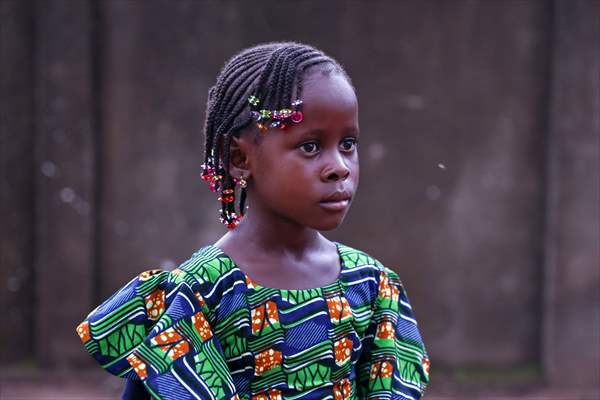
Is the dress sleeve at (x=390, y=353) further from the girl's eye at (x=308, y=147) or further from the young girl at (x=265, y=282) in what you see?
the girl's eye at (x=308, y=147)

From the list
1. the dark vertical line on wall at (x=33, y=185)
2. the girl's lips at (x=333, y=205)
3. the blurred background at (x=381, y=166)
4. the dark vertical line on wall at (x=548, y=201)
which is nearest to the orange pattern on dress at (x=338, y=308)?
the girl's lips at (x=333, y=205)

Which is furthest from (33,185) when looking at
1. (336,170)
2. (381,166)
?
(336,170)

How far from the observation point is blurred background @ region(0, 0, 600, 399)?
5.76m

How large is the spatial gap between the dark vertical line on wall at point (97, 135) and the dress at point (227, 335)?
391cm

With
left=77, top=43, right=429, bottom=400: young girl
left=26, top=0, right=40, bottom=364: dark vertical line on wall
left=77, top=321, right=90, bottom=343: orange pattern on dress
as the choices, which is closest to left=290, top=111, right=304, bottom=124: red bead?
left=77, top=43, right=429, bottom=400: young girl

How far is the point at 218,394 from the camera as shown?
197 centimetres

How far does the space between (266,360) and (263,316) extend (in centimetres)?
11

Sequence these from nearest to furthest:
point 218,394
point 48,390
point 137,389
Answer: point 218,394
point 137,389
point 48,390

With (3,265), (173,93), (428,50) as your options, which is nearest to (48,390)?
(3,265)

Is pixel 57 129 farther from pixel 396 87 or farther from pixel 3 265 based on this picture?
pixel 396 87

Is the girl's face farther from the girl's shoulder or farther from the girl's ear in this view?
the girl's shoulder

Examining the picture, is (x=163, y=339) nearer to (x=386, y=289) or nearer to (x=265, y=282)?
(x=265, y=282)

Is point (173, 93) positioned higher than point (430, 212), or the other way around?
point (173, 93)

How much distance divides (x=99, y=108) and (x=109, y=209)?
703 millimetres
